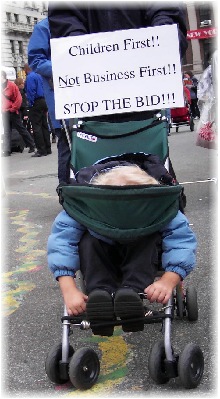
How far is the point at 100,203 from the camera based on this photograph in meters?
2.54

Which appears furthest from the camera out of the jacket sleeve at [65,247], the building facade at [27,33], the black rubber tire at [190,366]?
the building facade at [27,33]

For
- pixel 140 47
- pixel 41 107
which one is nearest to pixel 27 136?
pixel 41 107

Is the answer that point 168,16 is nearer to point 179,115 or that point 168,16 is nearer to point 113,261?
point 113,261

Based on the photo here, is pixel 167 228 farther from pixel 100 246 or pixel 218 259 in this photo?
pixel 218 259

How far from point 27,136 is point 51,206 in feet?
24.1

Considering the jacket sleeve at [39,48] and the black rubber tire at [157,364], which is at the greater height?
the jacket sleeve at [39,48]

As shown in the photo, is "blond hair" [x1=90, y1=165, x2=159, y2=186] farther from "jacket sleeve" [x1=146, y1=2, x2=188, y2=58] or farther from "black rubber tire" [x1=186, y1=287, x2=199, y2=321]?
"jacket sleeve" [x1=146, y1=2, x2=188, y2=58]

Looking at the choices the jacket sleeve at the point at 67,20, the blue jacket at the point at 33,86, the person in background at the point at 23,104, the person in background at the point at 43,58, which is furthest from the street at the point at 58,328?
the person in background at the point at 23,104

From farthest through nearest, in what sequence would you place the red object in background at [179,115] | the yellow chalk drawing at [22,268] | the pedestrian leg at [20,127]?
the red object in background at [179,115] → the pedestrian leg at [20,127] → the yellow chalk drawing at [22,268]

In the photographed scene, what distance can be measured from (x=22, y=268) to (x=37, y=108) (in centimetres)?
839

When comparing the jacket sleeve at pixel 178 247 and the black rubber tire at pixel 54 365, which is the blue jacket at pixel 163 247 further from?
the black rubber tire at pixel 54 365

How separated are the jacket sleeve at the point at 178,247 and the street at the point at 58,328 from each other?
16.0 inches

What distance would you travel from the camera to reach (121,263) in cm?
269

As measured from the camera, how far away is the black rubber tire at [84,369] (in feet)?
8.09
